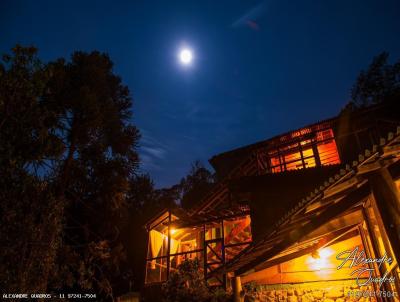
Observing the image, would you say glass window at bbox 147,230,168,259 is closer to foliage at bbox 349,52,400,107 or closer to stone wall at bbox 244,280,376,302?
stone wall at bbox 244,280,376,302

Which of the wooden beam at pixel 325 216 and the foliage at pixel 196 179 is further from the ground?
the foliage at pixel 196 179

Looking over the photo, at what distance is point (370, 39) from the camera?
124312 mm

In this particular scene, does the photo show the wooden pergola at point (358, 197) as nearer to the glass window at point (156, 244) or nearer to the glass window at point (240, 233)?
the glass window at point (240, 233)

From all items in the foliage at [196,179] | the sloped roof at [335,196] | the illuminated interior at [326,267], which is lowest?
the illuminated interior at [326,267]

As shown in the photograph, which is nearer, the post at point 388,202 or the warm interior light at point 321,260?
the post at point 388,202

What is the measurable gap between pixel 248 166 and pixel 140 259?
1113 centimetres

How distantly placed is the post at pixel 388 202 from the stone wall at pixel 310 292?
224 inches

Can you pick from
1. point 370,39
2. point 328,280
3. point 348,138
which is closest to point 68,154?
point 328,280

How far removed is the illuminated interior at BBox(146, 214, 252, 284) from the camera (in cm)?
1370

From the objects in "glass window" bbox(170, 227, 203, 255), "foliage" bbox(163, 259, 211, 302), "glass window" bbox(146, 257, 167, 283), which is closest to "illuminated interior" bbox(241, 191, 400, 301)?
"foliage" bbox(163, 259, 211, 302)

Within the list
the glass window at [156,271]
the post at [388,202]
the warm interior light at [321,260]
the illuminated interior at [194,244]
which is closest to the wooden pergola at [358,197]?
the post at [388,202]

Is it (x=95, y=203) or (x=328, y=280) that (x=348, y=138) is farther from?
(x=95, y=203)

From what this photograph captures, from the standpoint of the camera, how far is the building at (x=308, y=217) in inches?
139

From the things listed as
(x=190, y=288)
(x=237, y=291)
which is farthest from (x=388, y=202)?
(x=190, y=288)
